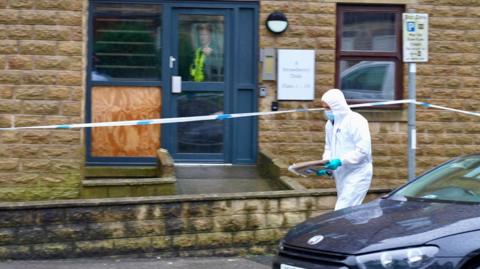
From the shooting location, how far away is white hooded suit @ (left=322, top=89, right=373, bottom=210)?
303 inches

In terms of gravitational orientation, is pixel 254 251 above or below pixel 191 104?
below

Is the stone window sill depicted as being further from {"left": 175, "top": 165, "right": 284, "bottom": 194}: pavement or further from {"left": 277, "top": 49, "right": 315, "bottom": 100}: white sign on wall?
{"left": 175, "top": 165, "right": 284, "bottom": 194}: pavement

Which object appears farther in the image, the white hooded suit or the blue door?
the blue door

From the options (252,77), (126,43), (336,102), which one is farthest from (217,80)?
(336,102)

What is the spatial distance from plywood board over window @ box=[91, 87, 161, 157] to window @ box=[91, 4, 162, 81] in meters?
0.21

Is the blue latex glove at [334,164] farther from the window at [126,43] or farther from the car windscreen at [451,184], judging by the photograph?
the window at [126,43]

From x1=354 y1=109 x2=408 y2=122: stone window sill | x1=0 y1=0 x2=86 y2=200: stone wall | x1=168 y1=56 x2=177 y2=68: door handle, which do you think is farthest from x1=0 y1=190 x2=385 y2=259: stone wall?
x1=168 y1=56 x2=177 y2=68: door handle

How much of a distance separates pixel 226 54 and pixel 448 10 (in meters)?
3.37

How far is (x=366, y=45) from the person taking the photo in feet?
38.0

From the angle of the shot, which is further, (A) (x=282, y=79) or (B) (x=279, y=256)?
(A) (x=282, y=79)

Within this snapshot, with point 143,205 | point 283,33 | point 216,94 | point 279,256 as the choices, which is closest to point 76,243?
point 143,205

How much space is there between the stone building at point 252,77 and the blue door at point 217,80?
0.6 inches

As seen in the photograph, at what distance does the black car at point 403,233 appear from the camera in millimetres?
5289

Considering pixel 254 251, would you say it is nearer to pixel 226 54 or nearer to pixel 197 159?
pixel 197 159
